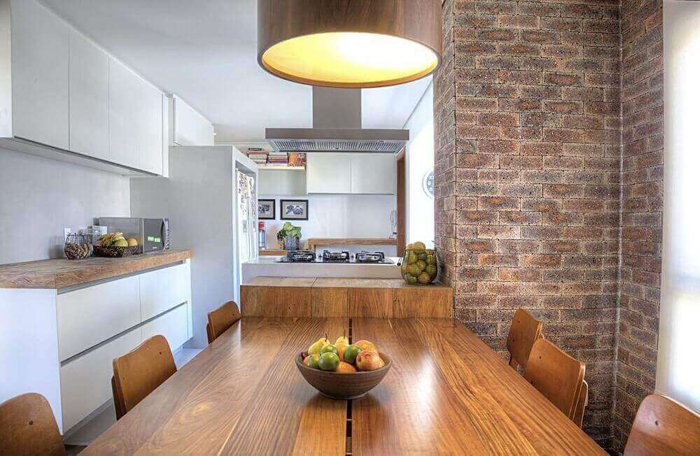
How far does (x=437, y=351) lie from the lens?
1.52 m

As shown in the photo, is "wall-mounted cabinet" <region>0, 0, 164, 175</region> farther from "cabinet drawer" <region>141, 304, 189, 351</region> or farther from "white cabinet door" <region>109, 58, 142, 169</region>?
"cabinet drawer" <region>141, 304, 189, 351</region>

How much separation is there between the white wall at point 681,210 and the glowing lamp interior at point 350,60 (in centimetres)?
122

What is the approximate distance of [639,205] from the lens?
1986 mm

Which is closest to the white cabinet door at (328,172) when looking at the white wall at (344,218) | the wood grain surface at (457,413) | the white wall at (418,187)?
the white wall at (344,218)

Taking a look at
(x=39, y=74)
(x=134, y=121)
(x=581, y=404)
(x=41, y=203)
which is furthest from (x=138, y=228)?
(x=581, y=404)

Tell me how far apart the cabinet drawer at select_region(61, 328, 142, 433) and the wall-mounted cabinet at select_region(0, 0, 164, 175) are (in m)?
1.24

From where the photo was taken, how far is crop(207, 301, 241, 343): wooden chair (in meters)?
1.76

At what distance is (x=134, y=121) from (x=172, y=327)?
1737 mm

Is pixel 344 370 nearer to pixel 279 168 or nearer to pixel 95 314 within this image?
pixel 95 314

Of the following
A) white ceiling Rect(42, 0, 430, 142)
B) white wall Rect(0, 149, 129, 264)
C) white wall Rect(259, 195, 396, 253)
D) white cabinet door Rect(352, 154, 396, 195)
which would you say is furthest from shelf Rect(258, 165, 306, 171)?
white wall Rect(0, 149, 129, 264)

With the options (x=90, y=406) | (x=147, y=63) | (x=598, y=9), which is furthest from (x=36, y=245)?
(x=598, y=9)

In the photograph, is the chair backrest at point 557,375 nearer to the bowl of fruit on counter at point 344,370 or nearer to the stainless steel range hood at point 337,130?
the bowl of fruit on counter at point 344,370

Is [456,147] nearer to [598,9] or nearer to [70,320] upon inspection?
[598,9]

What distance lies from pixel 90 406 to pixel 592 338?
→ 2759 millimetres
